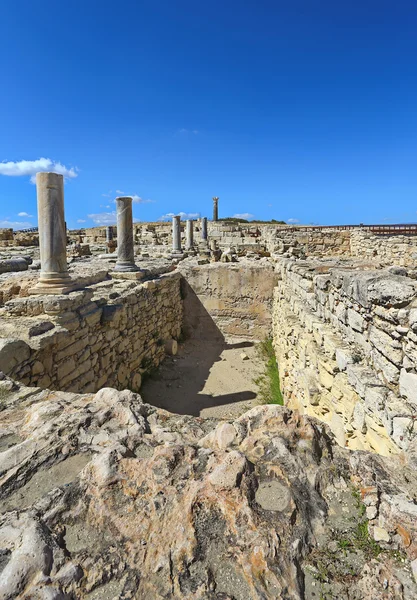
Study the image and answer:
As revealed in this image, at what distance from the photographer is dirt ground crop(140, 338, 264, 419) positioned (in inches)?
239

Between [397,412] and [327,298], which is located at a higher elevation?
[327,298]

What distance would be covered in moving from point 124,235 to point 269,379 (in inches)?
201

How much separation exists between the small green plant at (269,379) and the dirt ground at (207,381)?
0.14 m

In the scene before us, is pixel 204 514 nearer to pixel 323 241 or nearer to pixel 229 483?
pixel 229 483

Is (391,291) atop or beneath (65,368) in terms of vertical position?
atop

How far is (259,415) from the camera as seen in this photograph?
2141 mm

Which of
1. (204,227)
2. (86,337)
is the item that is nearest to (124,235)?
(86,337)

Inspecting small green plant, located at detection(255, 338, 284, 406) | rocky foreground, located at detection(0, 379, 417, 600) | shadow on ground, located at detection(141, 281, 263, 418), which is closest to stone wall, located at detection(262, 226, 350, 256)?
shadow on ground, located at detection(141, 281, 263, 418)

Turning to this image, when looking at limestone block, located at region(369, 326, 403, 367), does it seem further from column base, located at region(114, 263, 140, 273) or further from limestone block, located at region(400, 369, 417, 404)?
column base, located at region(114, 263, 140, 273)

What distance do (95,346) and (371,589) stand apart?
470 centimetres

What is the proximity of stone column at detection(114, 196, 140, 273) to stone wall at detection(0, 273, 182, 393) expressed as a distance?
912 millimetres

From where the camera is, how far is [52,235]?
558cm

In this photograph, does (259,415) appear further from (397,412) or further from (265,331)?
(265,331)

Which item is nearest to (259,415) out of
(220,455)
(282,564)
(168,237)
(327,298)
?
(220,455)
